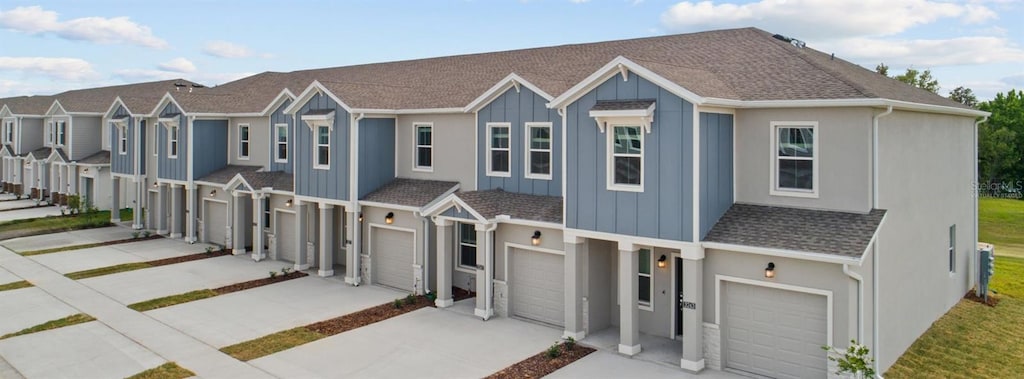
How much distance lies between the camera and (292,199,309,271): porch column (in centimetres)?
2050

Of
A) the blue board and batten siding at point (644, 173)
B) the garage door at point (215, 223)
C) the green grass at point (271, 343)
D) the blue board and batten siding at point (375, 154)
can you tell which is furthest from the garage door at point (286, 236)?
the blue board and batten siding at point (644, 173)

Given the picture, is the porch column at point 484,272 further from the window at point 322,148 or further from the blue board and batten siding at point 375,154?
the window at point 322,148

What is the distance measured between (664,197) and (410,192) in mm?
8195

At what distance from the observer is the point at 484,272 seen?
15.4 m

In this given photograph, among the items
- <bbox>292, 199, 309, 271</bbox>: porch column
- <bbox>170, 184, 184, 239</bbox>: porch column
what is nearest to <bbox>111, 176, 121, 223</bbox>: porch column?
<bbox>170, 184, 184, 239</bbox>: porch column

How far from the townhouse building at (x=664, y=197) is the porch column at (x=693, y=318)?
1.5 inches

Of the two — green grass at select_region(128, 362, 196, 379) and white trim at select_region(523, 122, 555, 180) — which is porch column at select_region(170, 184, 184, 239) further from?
white trim at select_region(523, 122, 555, 180)

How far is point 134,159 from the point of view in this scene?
28.5m

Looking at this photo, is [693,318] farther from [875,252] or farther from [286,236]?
[286,236]

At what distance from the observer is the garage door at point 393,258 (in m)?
18.0

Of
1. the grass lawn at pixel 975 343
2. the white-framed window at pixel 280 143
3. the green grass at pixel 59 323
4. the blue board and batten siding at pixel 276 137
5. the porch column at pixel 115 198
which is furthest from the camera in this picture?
the porch column at pixel 115 198

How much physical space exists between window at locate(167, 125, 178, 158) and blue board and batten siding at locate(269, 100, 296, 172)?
5622 millimetres

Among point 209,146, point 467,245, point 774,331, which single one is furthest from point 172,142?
point 774,331

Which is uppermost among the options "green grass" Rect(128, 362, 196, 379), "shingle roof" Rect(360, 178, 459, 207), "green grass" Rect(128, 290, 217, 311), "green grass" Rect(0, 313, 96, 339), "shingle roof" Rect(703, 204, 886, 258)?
"shingle roof" Rect(360, 178, 459, 207)
